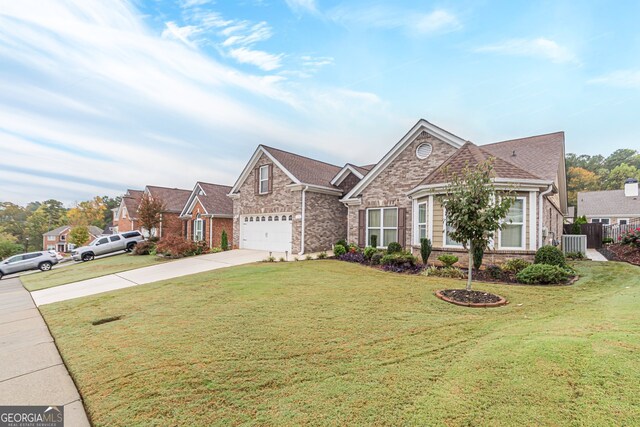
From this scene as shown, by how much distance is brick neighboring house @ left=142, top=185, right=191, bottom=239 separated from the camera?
27828 millimetres

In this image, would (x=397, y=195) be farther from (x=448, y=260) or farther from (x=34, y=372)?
(x=34, y=372)

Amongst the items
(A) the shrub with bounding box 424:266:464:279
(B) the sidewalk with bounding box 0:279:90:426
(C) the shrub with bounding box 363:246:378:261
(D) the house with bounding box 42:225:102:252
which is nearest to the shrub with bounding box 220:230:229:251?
(C) the shrub with bounding box 363:246:378:261

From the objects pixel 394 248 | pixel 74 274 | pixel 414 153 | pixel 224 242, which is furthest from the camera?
pixel 224 242

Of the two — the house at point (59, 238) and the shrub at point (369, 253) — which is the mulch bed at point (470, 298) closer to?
the shrub at point (369, 253)

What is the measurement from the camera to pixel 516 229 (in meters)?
9.97

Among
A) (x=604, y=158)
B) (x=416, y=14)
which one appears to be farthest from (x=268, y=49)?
(x=604, y=158)

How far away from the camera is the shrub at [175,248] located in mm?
18270

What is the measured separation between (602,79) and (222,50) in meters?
17.3

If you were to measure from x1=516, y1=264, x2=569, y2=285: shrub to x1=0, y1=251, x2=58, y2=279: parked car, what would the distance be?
90.1 ft

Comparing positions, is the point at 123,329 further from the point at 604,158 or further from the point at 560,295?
the point at 604,158

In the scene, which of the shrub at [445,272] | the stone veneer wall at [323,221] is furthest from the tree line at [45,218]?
the shrub at [445,272]

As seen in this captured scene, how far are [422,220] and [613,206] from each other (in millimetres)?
35436

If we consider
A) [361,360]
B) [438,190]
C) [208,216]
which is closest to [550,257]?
[438,190]

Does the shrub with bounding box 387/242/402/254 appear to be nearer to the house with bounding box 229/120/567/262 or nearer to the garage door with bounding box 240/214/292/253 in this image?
the house with bounding box 229/120/567/262
